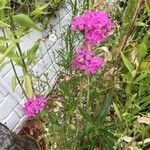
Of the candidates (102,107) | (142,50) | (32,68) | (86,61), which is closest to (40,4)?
(32,68)

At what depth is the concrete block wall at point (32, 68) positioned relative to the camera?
2.36 metres

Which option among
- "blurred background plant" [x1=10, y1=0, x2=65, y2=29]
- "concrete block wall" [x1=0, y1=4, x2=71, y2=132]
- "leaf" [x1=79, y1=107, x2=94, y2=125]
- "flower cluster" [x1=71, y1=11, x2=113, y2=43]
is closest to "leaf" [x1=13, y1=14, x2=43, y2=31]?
"flower cluster" [x1=71, y1=11, x2=113, y2=43]

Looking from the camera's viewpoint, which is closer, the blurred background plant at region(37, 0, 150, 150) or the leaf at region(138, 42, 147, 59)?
the blurred background plant at region(37, 0, 150, 150)

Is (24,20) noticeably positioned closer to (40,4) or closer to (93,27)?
(93,27)

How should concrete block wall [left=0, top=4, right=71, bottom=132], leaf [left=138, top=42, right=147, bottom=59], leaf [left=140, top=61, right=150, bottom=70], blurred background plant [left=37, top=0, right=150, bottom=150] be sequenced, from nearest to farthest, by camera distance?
blurred background plant [left=37, top=0, right=150, bottom=150] < leaf [left=138, top=42, right=147, bottom=59] < leaf [left=140, top=61, right=150, bottom=70] < concrete block wall [left=0, top=4, right=71, bottom=132]

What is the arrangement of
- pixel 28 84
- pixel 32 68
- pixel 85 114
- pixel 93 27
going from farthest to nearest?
pixel 32 68 → pixel 28 84 → pixel 85 114 → pixel 93 27

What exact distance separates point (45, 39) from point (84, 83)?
0.93m

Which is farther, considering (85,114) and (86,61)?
(85,114)

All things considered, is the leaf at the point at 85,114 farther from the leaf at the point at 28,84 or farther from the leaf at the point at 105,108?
the leaf at the point at 28,84

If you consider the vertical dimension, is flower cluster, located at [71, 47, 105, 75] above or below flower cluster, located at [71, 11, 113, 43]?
below

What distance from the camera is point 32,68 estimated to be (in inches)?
99.7

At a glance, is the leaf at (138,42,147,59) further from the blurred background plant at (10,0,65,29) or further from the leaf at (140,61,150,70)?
the blurred background plant at (10,0,65,29)

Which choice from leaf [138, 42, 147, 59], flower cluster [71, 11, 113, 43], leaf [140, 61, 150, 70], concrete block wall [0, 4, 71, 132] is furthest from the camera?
concrete block wall [0, 4, 71, 132]

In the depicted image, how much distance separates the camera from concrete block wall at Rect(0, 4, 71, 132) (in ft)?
7.73
